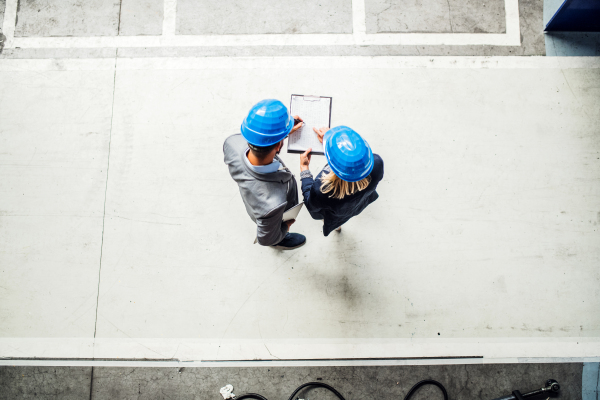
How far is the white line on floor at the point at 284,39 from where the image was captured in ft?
13.1

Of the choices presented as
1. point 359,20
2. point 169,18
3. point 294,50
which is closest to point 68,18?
point 169,18

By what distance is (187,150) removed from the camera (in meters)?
3.86

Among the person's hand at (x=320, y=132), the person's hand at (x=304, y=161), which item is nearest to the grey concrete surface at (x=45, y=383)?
the person's hand at (x=304, y=161)

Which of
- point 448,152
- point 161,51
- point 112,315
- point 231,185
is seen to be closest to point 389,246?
point 448,152

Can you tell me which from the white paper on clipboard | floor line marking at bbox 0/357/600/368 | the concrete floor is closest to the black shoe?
the concrete floor

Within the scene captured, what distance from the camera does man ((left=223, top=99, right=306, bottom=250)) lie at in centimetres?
231

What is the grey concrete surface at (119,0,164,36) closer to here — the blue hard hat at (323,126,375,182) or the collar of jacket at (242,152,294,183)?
the collar of jacket at (242,152,294,183)

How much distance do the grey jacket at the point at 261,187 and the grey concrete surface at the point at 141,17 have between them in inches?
93.0

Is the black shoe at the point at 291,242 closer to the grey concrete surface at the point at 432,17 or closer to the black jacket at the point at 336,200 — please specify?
the black jacket at the point at 336,200

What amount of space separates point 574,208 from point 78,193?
17.4 ft

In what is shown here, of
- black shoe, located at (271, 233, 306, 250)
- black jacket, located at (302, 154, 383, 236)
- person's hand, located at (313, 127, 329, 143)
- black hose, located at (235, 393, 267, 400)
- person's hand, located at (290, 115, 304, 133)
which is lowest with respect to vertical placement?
black hose, located at (235, 393, 267, 400)

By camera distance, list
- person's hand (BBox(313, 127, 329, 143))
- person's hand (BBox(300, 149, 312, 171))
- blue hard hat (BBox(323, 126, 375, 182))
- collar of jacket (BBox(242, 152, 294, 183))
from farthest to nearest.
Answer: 1. person's hand (BBox(313, 127, 329, 143))
2. person's hand (BBox(300, 149, 312, 171))
3. collar of jacket (BBox(242, 152, 294, 183))
4. blue hard hat (BBox(323, 126, 375, 182))

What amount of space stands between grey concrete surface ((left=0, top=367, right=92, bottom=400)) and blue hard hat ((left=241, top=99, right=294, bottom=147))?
3.10 m

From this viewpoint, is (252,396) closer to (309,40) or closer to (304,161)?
(304,161)
